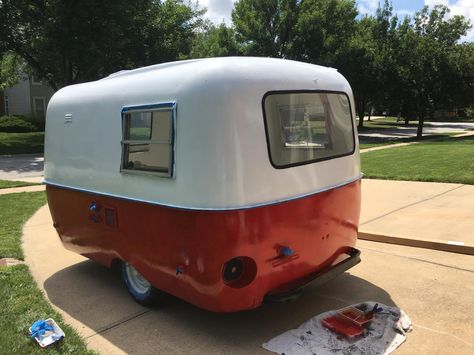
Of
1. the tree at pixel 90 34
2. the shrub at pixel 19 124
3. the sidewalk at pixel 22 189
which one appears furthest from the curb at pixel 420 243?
the shrub at pixel 19 124

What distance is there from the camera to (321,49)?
96.8ft

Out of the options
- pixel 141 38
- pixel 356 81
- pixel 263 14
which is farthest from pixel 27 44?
pixel 356 81

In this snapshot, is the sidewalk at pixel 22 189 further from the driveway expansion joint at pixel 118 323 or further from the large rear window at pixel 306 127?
the large rear window at pixel 306 127

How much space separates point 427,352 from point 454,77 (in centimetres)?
2402

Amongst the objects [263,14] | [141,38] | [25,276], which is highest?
[263,14]

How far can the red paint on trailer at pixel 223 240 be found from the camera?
134 inches

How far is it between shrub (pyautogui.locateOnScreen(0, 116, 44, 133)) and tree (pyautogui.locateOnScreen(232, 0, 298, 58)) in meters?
15.0

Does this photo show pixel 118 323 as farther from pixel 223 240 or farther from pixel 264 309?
pixel 223 240

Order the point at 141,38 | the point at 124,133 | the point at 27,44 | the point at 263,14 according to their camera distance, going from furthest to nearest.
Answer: the point at 263,14 < the point at 141,38 < the point at 27,44 < the point at 124,133

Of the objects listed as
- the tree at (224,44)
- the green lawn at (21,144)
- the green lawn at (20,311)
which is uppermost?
the tree at (224,44)

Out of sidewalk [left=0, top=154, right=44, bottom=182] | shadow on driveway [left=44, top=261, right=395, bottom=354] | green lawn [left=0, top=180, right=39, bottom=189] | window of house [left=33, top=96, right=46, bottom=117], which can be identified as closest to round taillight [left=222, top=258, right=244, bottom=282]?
shadow on driveway [left=44, top=261, right=395, bottom=354]

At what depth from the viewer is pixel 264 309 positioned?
4324mm

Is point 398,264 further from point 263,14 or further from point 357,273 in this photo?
point 263,14

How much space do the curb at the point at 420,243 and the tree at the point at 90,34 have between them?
17.2m
